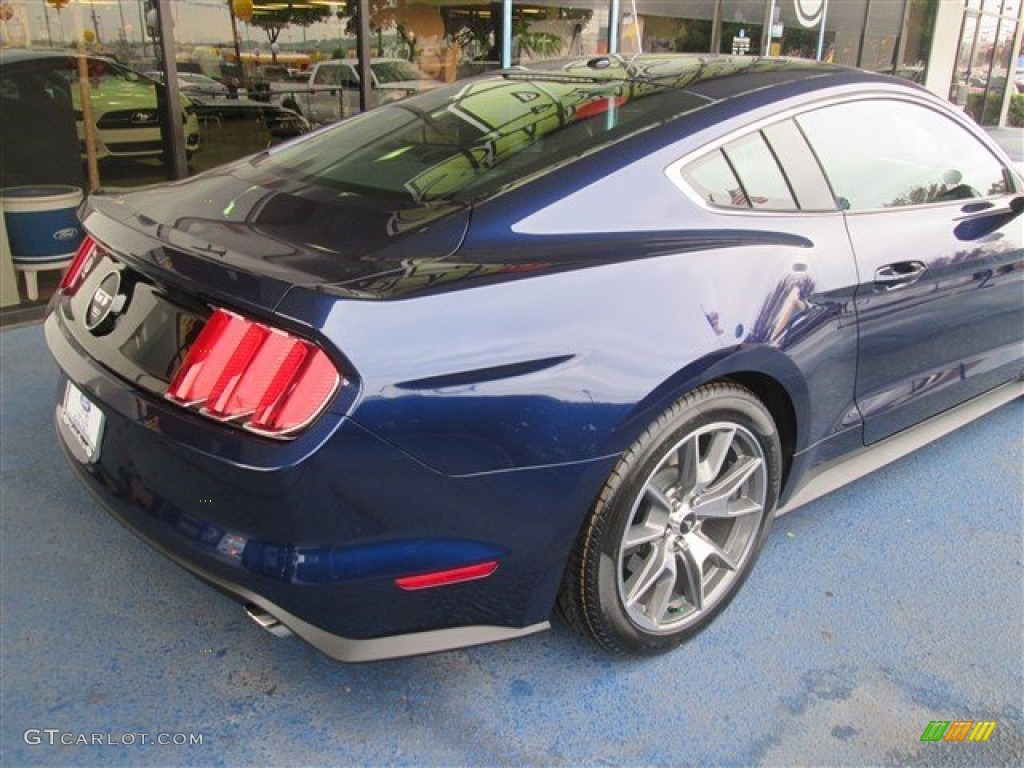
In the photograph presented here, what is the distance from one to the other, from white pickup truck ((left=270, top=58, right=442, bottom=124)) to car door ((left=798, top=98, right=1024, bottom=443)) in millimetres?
4675

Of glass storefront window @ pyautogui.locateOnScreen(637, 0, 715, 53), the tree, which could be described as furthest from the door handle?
glass storefront window @ pyautogui.locateOnScreen(637, 0, 715, 53)

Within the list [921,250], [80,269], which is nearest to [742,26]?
[921,250]

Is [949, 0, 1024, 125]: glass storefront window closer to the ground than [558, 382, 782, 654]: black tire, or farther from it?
farther from it

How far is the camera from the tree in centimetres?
652

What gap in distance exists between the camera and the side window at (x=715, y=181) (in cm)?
229

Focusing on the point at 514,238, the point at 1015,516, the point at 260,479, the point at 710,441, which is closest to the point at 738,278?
the point at 710,441

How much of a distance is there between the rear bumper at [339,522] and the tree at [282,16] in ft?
17.5

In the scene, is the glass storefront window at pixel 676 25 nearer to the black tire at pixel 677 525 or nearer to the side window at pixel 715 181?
the side window at pixel 715 181

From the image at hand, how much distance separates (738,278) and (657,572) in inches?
32.1

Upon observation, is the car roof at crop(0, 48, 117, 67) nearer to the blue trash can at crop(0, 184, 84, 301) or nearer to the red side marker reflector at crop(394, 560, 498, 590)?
the blue trash can at crop(0, 184, 84, 301)

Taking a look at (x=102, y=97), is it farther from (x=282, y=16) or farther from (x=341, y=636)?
(x=341, y=636)

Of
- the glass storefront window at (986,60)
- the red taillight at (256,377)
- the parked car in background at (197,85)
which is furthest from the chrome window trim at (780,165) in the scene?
the glass storefront window at (986,60)

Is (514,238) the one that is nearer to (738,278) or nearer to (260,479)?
(738,278)

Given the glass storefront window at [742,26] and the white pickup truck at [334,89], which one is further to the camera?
the glass storefront window at [742,26]
